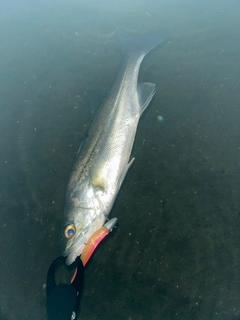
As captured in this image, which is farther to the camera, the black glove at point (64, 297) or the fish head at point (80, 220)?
the fish head at point (80, 220)

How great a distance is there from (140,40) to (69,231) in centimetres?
403

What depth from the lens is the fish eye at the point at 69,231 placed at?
9.15 ft

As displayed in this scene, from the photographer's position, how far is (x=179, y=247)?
3.05m

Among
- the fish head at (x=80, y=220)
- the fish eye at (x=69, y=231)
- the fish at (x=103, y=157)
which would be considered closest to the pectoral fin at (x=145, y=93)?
the fish at (x=103, y=157)

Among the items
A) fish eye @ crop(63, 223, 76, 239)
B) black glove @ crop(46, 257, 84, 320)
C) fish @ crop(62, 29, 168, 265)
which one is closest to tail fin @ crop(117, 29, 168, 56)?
fish @ crop(62, 29, 168, 265)

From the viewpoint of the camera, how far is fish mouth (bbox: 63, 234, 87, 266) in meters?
2.76

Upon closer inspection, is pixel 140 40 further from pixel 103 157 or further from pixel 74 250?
pixel 74 250

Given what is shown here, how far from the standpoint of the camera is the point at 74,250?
2.77 meters

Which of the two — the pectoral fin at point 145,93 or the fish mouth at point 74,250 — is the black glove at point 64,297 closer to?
the fish mouth at point 74,250

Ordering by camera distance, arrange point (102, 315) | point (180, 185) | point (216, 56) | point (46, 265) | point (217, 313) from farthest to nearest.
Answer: point (216, 56), point (180, 185), point (46, 265), point (102, 315), point (217, 313)

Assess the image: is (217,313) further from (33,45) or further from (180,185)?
(33,45)

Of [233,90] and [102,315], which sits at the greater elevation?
[233,90]

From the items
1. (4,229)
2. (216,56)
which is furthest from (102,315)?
(216,56)

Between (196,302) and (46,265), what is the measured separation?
6.96 feet
